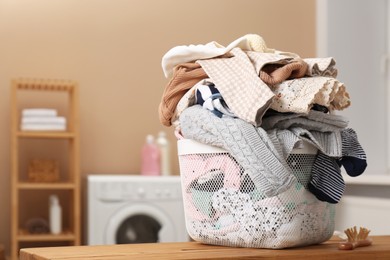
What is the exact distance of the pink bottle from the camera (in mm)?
4020

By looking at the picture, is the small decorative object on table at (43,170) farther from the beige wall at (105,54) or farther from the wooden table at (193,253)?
the wooden table at (193,253)

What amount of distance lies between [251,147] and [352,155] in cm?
25

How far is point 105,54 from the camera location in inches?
163

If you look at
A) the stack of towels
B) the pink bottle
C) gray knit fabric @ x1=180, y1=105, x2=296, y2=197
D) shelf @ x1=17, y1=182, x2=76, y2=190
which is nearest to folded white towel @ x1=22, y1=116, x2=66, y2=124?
the stack of towels

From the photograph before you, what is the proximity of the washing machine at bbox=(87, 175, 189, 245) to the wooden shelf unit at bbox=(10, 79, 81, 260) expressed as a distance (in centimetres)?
12

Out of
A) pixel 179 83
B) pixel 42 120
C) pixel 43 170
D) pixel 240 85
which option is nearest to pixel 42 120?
pixel 42 120

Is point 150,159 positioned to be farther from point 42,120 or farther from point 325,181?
point 325,181

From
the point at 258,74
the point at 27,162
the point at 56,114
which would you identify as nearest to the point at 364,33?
the point at 56,114

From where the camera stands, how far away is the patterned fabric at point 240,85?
1.10m

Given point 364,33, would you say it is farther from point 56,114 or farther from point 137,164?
point 56,114

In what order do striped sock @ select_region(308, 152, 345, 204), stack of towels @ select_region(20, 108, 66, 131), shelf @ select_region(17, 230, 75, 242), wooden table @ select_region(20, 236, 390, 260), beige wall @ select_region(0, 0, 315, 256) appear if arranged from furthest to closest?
beige wall @ select_region(0, 0, 315, 256), stack of towels @ select_region(20, 108, 66, 131), shelf @ select_region(17, 230, 75, 242), striped sock @ select_region(308, 152, 345, 204), wooden table @ select_region(20, 236, 390, 260)

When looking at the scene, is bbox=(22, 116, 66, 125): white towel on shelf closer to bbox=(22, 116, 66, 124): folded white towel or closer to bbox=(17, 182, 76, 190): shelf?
bbox=(22, 116, 66, 124): folded white towel

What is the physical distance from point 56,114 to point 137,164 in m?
0.62

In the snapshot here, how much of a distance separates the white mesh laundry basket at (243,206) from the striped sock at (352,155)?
0.08m
